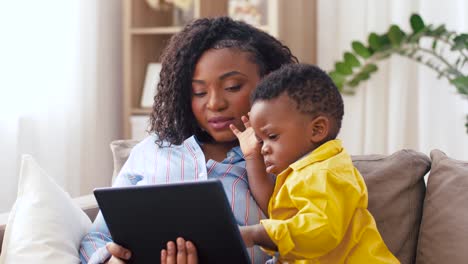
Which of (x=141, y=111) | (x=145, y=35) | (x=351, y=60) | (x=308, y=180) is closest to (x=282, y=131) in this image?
(x=308, y=180)

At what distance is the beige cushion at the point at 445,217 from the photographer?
174cm

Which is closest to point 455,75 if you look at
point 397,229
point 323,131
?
point 397,229

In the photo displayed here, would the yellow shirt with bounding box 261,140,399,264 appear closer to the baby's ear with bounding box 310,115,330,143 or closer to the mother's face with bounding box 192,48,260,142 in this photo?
the baby's ear with bounding box 310,115,330,143

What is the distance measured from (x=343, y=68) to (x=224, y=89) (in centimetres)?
196

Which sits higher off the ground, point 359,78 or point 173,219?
point 359,78

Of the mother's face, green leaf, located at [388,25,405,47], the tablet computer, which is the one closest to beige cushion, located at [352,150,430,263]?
the mother's face

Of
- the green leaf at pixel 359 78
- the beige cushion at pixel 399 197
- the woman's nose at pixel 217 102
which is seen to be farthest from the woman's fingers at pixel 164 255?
the green leaf at pixel 359 78

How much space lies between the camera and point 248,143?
176 cm

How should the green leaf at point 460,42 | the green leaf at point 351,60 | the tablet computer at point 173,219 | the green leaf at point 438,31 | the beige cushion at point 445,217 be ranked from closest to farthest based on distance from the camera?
1. the tablet computer at point 173,219
2. the beige cushion at point 445,217
3. the green leaf at point 460,42
4. the green leaf at point 438,31
5. the green leaf at point 351,60

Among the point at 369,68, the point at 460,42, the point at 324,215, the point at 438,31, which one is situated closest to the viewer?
the point at 324,215

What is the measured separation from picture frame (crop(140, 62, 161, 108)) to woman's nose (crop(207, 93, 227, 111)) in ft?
6.79

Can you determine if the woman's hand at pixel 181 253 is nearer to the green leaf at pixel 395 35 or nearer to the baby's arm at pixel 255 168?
the baby's arm at pixel 255 168

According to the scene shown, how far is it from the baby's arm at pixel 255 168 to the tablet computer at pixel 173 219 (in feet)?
0.89

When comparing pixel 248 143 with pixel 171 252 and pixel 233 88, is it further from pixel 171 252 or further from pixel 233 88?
pixel 171 252
